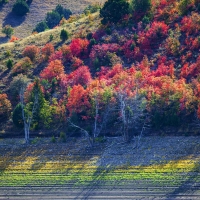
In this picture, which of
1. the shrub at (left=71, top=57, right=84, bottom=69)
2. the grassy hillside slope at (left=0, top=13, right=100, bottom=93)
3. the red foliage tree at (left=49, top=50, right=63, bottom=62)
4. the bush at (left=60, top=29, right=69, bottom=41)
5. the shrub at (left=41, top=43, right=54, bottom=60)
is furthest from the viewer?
the bush at (left=60, top=29, right=69, bottom=41)

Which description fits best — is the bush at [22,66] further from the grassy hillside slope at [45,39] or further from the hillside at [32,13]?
the hillside at [32,13]

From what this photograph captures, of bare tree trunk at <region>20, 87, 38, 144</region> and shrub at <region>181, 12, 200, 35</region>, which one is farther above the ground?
shrub at <region>181, 12, 200, 35</region>

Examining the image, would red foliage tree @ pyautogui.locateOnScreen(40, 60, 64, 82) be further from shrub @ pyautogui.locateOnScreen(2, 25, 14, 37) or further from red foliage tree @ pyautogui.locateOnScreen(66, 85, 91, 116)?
shrub @ pyautogui.locateOnScreen(2, 25, 14, 37)

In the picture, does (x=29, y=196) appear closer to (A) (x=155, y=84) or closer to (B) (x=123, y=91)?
(B) (x=123, y=91)

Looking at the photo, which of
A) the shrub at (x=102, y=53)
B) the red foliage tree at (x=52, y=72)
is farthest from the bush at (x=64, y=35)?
the red foliage tree at (x=52, y=72)

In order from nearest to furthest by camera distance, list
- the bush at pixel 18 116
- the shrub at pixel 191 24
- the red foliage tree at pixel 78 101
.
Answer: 1. the red foliage tree at pixel 78 101
2. the bush at pixel 18 116
3. the shrub at pixel 191 24

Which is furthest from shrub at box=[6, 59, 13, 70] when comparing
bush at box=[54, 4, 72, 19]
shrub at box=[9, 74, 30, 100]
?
bush at box=[54, 4, 72, 19]

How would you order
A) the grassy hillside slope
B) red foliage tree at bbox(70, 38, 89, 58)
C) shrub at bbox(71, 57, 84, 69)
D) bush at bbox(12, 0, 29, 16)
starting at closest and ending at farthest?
shrub at bbox(71, 57, 84, 69) < red foliage tree at bbox(70, 38, 89, 58) < the grassy hillside slope < bush at bbox(12, 0, 29, 16)
